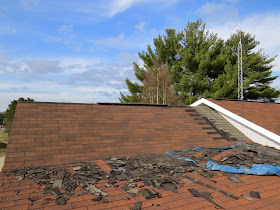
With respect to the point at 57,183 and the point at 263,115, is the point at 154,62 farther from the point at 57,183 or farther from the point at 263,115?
the point at 57,183

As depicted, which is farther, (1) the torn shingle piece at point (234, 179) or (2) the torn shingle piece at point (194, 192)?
(1) the torn shingle piece at point (234, 179)

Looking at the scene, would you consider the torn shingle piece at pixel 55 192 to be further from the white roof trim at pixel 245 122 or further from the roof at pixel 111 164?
the white roof trim at pixel 245 122

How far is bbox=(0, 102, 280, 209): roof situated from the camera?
3.40m

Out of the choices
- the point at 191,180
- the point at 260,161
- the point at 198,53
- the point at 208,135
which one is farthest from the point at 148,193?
the point at 198,53

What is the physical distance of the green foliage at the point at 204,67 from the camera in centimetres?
2412

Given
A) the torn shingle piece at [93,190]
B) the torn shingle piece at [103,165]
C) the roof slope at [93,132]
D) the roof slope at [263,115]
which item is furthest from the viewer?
the roof slope at [263,115]

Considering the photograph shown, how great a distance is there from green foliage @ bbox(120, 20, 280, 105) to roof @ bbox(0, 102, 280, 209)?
16.2 m

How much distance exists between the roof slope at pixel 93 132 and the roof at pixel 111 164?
23 mm

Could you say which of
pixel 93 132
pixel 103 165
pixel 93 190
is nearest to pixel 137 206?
pixel 93 190

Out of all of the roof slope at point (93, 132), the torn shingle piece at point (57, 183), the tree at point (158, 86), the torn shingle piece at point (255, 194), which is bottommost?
the torn shingle piece at point (255, 194)

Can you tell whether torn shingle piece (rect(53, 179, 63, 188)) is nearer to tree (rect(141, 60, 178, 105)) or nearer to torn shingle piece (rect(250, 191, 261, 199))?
torn shingle piece (rect(250, 191, 261, 199))

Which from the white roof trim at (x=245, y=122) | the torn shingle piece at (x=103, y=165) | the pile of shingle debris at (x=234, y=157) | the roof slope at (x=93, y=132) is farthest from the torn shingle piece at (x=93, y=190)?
the white roof trim at (x=245, y=122)

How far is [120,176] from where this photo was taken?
4.30 metres

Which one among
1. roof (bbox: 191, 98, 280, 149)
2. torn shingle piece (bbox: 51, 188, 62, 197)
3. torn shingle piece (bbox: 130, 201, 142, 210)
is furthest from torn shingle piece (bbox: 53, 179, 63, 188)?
Answer: roof (bbox: 191, 98, 280, 149)
